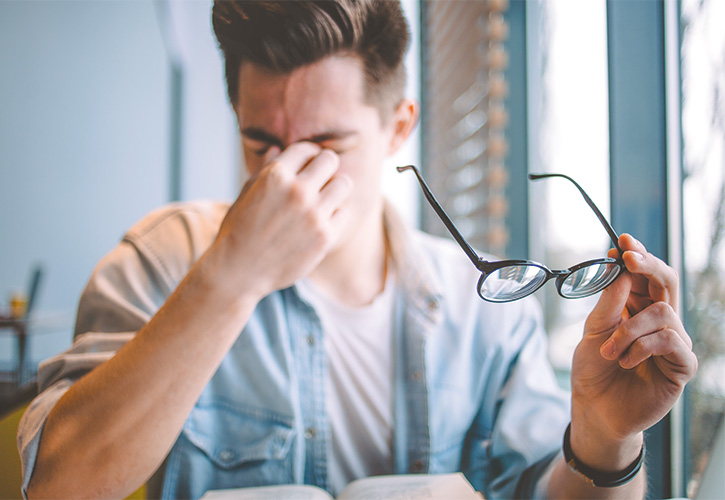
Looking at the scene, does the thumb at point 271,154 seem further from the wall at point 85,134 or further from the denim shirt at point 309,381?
the wall at point 85,134

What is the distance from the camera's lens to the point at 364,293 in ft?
3.02

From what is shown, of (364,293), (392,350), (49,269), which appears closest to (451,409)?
(392,350)

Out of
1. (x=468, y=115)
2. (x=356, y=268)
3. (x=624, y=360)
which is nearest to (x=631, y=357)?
(x=624, y=360)

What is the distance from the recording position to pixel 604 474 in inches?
21.2

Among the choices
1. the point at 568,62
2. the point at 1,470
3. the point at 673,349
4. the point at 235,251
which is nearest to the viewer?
the point at 673,349

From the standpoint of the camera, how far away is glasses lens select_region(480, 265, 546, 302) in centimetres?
47

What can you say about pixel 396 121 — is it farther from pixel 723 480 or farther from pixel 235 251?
pixel 723 480

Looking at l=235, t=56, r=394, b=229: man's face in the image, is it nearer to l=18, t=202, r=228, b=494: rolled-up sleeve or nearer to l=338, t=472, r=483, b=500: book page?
l=18, t=202, r=228, b=494: rolled-up sleeve

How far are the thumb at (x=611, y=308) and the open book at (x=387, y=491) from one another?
0.24 m

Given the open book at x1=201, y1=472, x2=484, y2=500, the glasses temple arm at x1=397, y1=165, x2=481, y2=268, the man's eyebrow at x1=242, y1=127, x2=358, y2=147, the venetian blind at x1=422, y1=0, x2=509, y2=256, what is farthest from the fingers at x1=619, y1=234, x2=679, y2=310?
the venetian blind at x1=422, y1=0, x2=509, y2=256

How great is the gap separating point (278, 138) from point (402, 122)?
0.31m

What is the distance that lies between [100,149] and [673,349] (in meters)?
3.82

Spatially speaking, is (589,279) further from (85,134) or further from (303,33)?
(85,134)

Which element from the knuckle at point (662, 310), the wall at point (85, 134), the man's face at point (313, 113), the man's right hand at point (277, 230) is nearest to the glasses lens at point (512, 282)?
the knuckle at point (662, 310)
